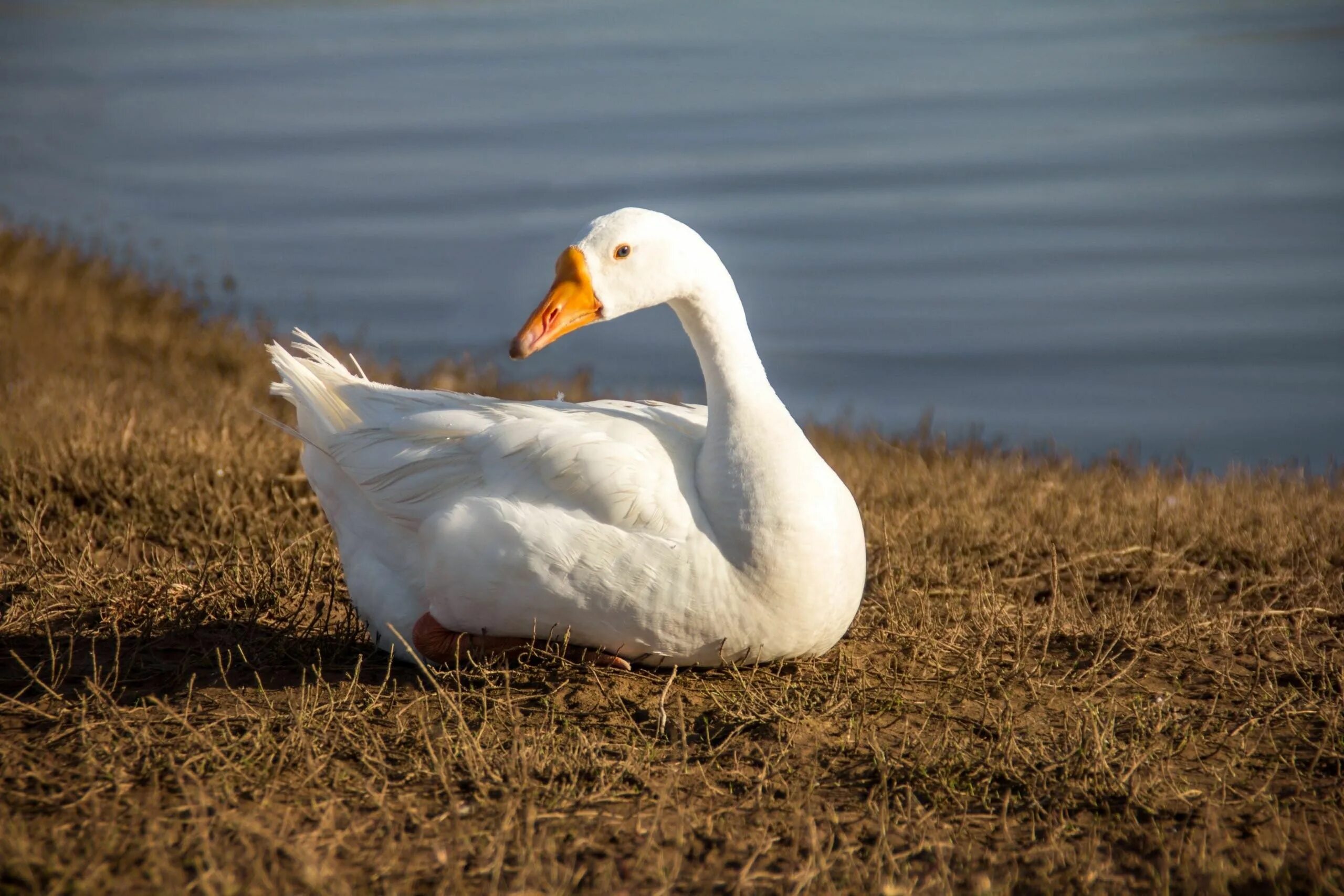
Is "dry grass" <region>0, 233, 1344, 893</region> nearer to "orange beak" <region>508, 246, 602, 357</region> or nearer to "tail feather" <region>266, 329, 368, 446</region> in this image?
"tail feather" <region>266, 329, 368, 446</region>

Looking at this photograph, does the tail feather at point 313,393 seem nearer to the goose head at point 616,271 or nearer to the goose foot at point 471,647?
the goose foot at point 471,647

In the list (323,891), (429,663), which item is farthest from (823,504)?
(323,891)

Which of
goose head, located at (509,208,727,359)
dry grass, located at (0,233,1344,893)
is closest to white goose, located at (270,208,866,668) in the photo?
goose head, located at (509,208,727,359)

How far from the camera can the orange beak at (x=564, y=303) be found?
3.74 m

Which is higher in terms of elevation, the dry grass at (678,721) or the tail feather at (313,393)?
the tail feather at (313,393)

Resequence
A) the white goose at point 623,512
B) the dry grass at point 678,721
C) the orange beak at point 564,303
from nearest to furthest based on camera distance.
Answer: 1. the dry grass at point 678,721
2. the white goose at point 623,512
3. the orange beak at point 564,303

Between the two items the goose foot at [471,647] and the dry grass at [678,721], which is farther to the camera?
the goose foot at [471,647]

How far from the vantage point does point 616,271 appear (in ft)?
12.4

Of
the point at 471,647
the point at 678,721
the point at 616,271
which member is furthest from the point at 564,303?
the point at 678,721

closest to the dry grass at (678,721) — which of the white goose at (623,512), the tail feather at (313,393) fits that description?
the white goose at (623,512)

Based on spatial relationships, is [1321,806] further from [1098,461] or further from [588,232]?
[1098,461]

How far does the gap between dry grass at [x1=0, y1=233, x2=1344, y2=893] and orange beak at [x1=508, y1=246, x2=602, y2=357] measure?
1.02 meters

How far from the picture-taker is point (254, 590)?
4.42 m

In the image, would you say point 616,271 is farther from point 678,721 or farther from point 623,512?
point 678,721
